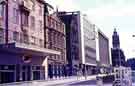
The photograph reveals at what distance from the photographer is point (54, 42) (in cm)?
8419

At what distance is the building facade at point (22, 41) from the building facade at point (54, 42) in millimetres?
3782

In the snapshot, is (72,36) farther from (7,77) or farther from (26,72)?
(7,77)

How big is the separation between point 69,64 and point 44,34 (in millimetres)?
28877

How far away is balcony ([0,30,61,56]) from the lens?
4912cm

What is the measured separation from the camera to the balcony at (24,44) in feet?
161

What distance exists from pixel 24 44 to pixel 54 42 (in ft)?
110

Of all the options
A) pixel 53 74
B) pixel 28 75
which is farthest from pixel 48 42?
pixel 28 75

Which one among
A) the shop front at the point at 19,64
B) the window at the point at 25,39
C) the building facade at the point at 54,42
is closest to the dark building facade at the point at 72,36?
the building facade at the point at 54,42

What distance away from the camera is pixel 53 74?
266 ft

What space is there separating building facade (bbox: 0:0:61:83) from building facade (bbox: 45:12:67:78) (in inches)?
149

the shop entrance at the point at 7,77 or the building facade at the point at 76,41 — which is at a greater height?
the building facade at the point at 76,41

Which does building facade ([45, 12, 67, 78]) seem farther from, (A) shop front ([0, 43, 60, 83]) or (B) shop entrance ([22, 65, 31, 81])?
(B) shop entrance ([22, 65, 31, 81])

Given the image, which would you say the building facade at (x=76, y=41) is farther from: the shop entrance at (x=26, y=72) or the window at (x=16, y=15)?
the window at (x=16, y=15)

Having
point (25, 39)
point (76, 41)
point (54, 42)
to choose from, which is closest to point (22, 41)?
point (25, 39)
